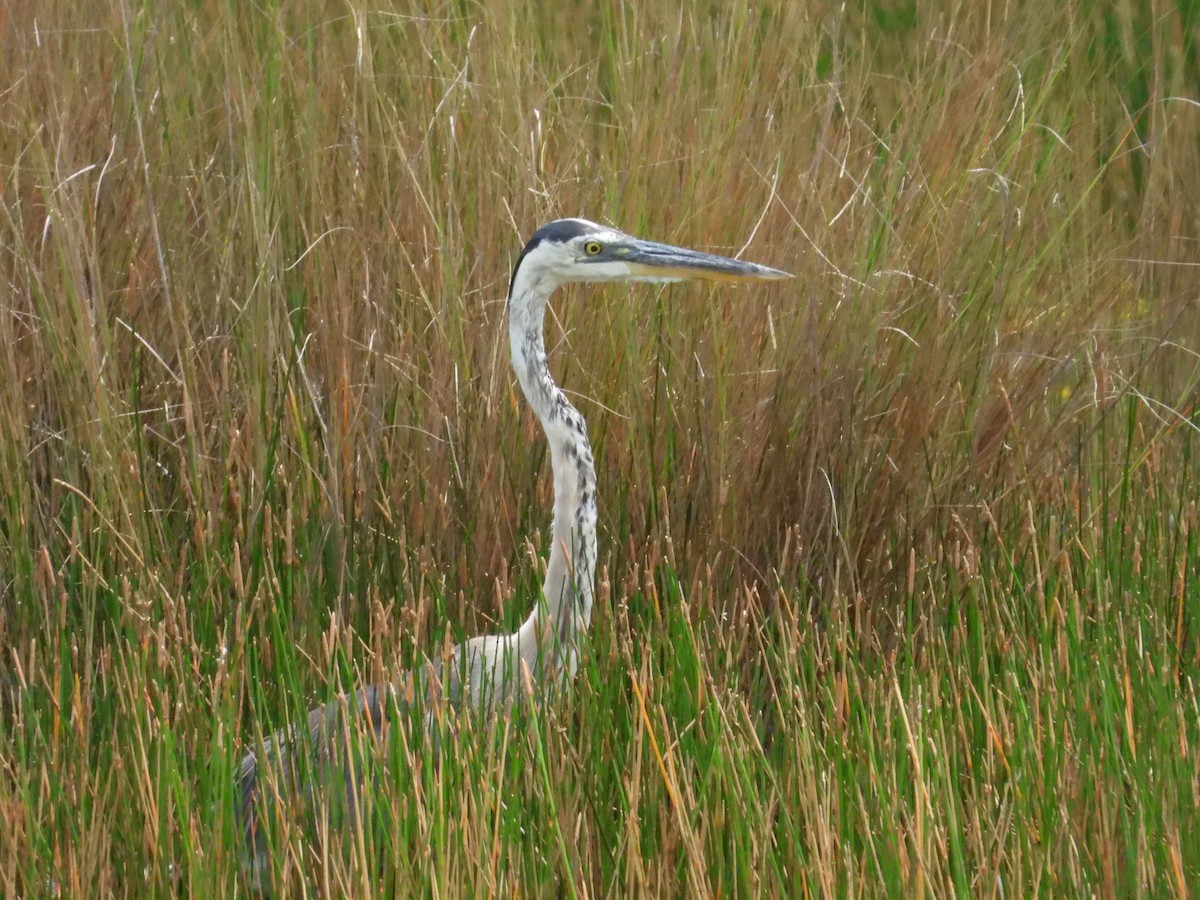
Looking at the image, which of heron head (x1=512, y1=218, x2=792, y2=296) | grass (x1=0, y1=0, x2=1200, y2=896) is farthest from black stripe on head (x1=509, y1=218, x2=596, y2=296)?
grass (x1=0, y1=0, x2=1200, y2=896)

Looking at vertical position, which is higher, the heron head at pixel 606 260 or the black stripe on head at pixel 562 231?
the black stripe on head at pixel 562 231

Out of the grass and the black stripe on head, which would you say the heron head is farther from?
the grass

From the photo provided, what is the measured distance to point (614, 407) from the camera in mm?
3152

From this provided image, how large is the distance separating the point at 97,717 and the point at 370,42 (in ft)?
5.60

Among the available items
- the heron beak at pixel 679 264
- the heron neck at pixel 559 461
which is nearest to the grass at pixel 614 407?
the heron neck at pixel 559 461

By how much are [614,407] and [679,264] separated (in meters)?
0.54

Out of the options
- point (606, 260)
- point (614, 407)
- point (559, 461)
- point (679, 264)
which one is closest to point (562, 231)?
point (606, 260)

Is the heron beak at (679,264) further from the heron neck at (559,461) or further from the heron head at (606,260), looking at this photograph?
the heron neck at (559,461)

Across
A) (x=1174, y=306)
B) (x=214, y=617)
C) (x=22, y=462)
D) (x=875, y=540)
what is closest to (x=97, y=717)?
(x=214, y=617)

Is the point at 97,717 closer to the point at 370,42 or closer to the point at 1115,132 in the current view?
the point at 370,42

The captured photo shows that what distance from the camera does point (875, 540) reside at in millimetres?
3156

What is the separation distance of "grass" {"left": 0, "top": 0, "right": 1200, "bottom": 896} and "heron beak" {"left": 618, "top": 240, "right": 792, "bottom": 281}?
338mm

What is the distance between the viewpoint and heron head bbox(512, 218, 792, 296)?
8.70 ft

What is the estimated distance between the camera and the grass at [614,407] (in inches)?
91.2
